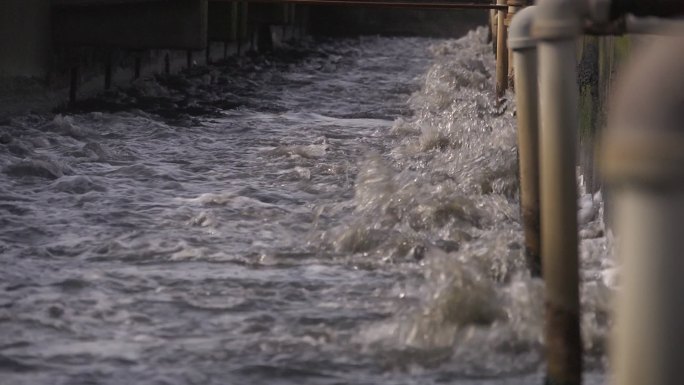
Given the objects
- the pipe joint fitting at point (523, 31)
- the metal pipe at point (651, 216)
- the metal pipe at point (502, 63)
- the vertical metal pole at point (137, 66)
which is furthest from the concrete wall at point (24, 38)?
the metal pipe at point (651, 216)

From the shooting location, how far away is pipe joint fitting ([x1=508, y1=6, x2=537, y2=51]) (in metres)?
3.80

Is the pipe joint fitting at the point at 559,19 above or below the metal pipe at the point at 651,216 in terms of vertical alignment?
above

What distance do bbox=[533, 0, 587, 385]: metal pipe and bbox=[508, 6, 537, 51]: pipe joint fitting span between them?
878 millimetres

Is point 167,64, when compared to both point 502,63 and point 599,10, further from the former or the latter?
point 599,10

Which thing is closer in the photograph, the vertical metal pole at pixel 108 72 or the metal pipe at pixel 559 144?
the metal pipe at pixel 559 144

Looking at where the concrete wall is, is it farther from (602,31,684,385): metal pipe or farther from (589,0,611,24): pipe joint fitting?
(602,31,684,385): metal pipe

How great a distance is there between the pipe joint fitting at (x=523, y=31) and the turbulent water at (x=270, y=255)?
86 cm

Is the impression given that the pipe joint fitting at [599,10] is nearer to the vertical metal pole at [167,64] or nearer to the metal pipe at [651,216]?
the metal pipe at [651,216]

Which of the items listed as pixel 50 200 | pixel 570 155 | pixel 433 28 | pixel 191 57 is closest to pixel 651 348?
pixel 570 155

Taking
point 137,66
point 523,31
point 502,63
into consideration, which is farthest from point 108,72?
point 523,31

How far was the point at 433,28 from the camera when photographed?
31.3 metres

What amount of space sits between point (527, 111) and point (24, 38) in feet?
23.1

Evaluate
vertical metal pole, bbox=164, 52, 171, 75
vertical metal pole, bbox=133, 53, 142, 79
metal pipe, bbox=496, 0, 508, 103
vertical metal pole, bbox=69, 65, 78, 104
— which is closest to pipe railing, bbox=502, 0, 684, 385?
metal pipe, bbox=496, 0, 508, 103

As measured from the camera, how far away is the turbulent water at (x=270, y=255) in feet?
12.3
